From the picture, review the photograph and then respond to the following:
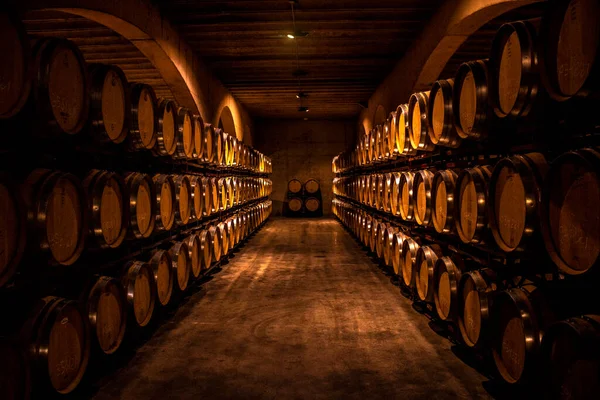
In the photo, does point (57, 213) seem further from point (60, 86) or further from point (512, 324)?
point (512, 324)

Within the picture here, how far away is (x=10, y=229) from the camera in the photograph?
225 centimetres

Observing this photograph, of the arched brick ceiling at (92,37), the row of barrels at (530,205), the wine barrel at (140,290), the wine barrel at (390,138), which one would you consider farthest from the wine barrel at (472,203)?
the arched brick ceiling at (92,37)

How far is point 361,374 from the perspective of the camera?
3.40 m

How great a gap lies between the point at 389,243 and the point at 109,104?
444 centimetres

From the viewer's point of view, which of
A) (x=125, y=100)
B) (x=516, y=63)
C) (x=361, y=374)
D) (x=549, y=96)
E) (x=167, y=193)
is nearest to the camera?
(x=549, y=96)

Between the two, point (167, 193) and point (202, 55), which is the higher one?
point (202, 55)

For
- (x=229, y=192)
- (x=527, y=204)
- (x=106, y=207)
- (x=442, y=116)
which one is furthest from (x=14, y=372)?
(x=229, y=192)

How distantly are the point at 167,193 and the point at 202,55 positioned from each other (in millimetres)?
5347

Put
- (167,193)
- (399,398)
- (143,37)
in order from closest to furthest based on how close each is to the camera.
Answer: (399,398), (167,193), (143,37)

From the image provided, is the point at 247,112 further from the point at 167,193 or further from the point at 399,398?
the point at 399,398

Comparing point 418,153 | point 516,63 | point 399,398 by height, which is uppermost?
point 516,63

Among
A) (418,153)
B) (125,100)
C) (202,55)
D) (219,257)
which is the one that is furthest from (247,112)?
(125,100)

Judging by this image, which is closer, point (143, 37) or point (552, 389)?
point (552, 389)

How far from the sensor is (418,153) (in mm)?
5387
